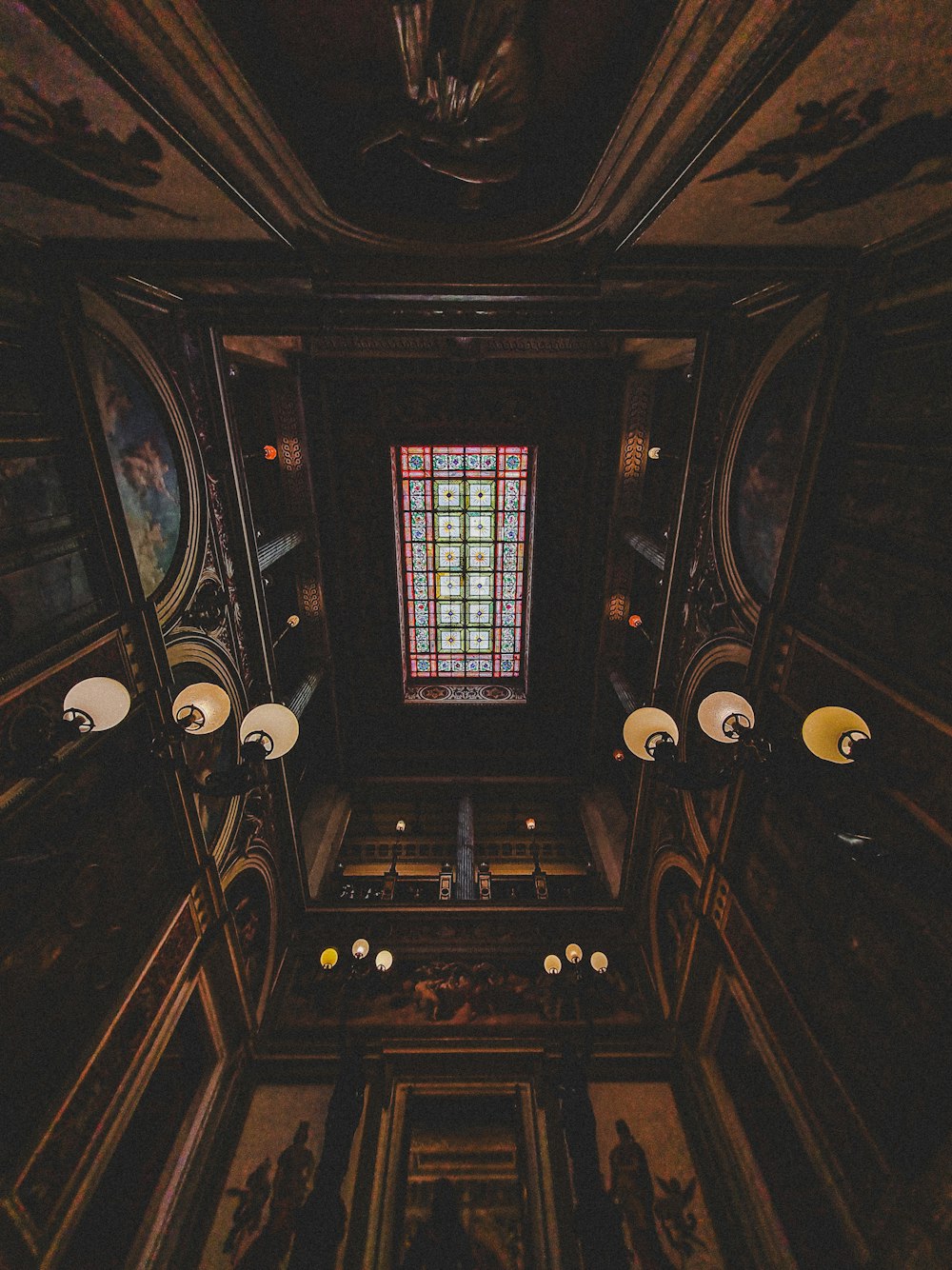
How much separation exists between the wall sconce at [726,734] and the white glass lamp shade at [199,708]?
299cm

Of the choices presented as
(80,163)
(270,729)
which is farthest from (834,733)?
(80,163)

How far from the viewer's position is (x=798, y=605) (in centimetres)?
409

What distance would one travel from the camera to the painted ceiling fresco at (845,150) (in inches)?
71.7

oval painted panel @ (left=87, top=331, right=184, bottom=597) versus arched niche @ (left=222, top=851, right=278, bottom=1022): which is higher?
oval painted panel @ (left=87, top=331, right=184, bottom=597)

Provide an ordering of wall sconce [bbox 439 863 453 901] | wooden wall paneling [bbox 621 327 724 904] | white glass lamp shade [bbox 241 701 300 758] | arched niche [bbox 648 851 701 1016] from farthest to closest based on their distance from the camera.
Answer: wall sconce [bbox 439 863 453 901]
arched niche [bbox 648 851 701 1016]
wooden wall paneling [bbox 621 327 724 904]
white glass lamp shade [bbox 241 701 300 758]

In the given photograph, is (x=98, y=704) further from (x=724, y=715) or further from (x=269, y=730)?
(x=724, y=715)

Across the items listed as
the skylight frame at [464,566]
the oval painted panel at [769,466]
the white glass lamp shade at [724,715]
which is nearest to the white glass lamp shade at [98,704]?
the white glass lamp shade at [724,715]

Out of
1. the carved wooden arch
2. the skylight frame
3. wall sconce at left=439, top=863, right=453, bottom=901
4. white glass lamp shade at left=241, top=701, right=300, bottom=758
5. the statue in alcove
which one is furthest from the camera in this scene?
the skylight frame

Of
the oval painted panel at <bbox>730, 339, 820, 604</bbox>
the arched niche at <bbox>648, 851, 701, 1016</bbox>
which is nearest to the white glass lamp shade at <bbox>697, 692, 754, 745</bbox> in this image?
the oval painted panel at <bbox>730, 339, 820, 604</bbox>

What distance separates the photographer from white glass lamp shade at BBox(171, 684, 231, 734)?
10.6 ft

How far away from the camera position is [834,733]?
8.25ft

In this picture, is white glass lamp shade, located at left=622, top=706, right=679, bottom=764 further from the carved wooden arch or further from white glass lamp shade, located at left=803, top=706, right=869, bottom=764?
the carved wooden arch

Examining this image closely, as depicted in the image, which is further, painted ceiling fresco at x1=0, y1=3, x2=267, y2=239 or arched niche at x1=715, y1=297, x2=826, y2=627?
arched niche at x1=715, y1=297, x2=826, y2=627

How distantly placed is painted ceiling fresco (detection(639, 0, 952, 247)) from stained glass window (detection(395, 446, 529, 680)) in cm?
594
